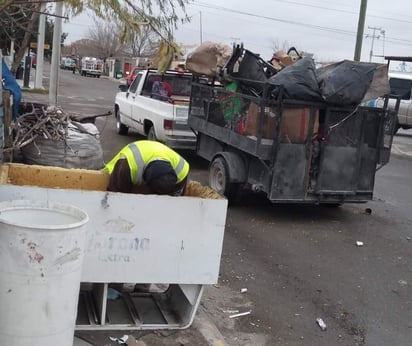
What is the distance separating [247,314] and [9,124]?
3.72 m

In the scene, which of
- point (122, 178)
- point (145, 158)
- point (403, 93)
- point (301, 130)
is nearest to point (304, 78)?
point (301, 130)

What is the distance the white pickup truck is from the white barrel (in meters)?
7.87

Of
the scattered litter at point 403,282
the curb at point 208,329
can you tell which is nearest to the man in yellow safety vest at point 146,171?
the curb at point 208,329

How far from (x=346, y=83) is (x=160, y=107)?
16.1ft

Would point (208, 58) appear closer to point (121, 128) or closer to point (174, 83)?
point (174, 83)

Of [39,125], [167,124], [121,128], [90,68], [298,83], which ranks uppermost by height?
[298,83]

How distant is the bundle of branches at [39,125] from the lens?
302 inches

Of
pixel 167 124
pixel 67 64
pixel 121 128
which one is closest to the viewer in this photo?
pixel 167 124

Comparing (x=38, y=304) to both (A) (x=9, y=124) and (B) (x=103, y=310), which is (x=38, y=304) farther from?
(A) (x=9, y=124)

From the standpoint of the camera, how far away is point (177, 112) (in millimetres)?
11023

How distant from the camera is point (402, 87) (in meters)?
23.4

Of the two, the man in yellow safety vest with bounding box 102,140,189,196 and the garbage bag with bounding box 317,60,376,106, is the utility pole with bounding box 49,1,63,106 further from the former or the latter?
the man in yellow safety vest with bounding box 102,140,189,196

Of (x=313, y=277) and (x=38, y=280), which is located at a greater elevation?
(x=38, y=280)

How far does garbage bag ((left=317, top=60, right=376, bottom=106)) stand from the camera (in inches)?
288
